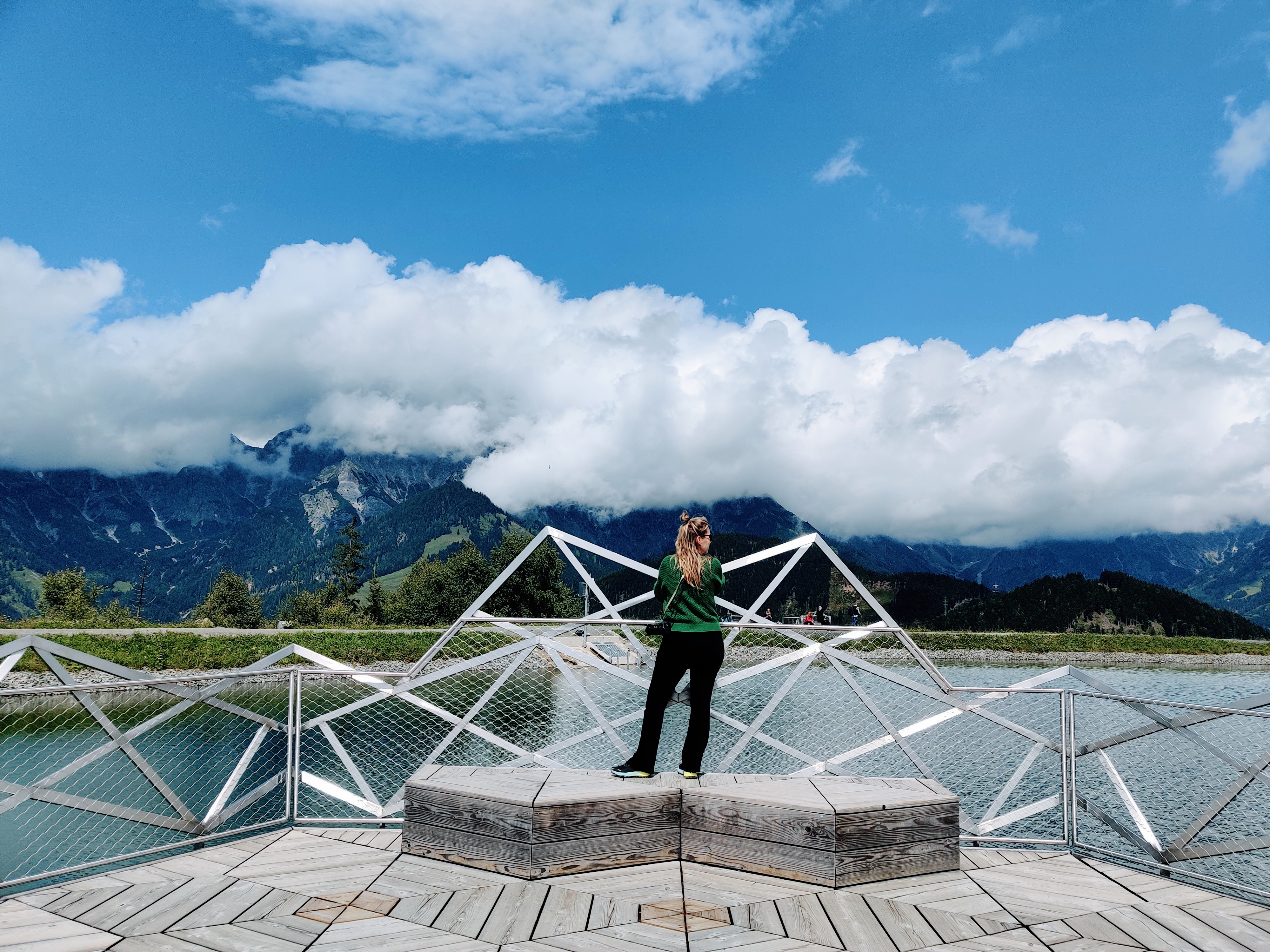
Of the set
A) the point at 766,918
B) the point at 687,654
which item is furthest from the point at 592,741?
the point at 766,918

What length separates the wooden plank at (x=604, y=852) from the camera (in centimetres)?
479

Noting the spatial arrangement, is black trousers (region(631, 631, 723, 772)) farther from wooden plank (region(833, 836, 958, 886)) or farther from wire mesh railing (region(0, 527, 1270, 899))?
wooden plank (region(833, 836, 958, 886))

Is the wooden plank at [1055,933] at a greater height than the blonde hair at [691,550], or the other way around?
the blonde hair at [691,550]

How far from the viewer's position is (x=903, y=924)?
4223mm

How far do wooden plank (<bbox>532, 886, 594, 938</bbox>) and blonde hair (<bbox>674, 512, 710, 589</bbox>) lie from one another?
6.69 feet

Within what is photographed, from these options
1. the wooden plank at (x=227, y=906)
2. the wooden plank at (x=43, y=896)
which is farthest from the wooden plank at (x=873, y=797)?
the wooden plank at (x=43, y=896)

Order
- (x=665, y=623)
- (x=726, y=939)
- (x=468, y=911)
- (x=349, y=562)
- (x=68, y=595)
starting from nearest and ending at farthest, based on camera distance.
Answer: (x=726, y=939), (x=468, y=911), (x=665, y=623), (x=68, y=595), (x=349, y=562)

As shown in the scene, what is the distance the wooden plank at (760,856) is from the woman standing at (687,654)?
53cm

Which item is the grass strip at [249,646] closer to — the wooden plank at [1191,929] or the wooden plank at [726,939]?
the wooden plank at [1191,929]

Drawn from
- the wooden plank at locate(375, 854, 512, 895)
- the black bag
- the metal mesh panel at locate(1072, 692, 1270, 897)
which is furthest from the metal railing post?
the metal mesh panel at locate(1072, 692, 1270, 897)

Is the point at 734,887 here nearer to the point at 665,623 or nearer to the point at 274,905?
the point at 665,623

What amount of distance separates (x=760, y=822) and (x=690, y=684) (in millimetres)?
1066

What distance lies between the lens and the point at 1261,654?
334 feet

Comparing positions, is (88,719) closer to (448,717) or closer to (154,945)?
(448,717)
